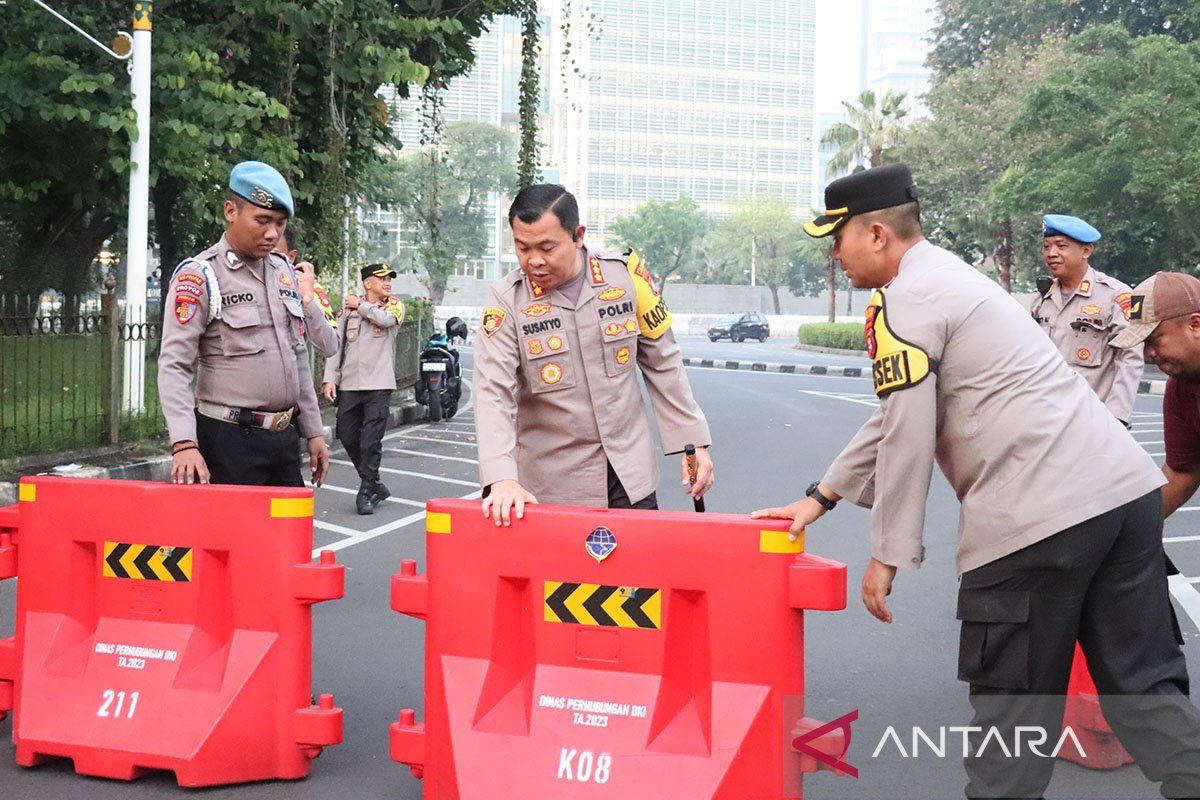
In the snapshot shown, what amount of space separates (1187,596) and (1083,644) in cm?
460

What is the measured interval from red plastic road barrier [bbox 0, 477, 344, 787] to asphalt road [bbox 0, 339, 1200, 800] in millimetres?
127

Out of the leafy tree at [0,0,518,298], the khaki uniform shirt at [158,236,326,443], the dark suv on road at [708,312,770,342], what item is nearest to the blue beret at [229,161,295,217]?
the khaki uniform shirt at [158,236,326,443]

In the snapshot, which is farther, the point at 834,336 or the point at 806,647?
the point at 834,336

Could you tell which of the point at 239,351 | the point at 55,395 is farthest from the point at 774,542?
the point at 55,395

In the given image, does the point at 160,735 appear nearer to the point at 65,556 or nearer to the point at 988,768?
the point at 65,556

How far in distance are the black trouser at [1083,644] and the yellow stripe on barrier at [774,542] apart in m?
0.52

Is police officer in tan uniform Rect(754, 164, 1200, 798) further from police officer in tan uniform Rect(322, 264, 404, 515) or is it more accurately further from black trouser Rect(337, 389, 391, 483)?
black trouser Rect(337, 389, 391, 483)

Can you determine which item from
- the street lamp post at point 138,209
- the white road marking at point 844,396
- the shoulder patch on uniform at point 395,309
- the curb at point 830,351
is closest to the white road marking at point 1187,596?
the shoulder patch on uniform at point 395,309

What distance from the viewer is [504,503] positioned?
391 cm

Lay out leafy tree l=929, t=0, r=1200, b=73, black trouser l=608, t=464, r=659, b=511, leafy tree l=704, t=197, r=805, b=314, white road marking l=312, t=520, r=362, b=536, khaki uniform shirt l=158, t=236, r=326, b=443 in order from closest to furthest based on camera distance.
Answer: black trouser l=608, t=464, r=659, b=511 → khaki uniform shirt l=158, t=236, r=326, b=443 → white road marking l=312, t=520, r=362, b=536 → leafy tree l=929, t=0, r=1200, b=73 → leafy tree l=704, t=197, r=805, b=314

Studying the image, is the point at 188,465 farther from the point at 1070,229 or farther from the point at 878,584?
the point at 1070,229

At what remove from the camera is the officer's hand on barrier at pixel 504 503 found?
3896mm

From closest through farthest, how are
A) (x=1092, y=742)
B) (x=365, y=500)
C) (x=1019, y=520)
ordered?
(x=1019, y=520), (x=1092, y=742), (x=365, y=500)

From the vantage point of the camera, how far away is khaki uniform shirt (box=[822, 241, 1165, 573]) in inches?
125
